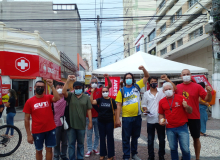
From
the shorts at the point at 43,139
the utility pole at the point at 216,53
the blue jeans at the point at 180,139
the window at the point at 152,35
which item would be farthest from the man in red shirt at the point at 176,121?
the window at the point at 152,35

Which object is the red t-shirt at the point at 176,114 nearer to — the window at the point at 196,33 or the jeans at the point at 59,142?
the jeans at the point at 59,142

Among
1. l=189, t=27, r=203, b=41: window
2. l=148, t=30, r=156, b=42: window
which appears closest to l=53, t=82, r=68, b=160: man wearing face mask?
l=189, t=27, r=203, b=41: window

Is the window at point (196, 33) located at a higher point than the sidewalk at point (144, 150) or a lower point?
higher

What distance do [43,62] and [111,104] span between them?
13.3 m

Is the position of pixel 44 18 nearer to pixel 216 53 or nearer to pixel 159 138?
pixel 216 53

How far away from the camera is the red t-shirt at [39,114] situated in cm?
345

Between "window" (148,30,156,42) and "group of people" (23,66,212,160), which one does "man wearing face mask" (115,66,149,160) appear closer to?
"group of people" (23,66,212,160)

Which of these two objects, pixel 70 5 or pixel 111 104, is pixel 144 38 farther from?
pixel 111 104

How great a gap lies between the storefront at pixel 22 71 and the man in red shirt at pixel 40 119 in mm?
10196

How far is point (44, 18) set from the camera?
29734mm

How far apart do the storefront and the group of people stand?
10.2 m

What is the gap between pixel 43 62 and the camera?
52.9ft

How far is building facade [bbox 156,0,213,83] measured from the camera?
48.1 ft

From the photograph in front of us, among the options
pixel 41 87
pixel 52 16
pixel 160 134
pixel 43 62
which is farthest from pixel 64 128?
pixel 52 16
